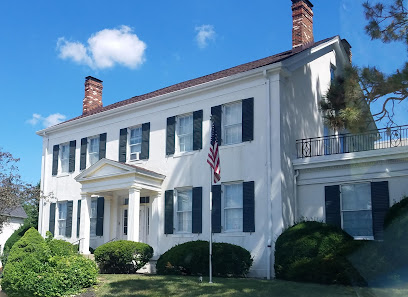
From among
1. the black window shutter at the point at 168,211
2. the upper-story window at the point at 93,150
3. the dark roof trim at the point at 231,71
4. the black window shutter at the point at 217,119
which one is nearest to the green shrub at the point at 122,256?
the black window shutter at the point at 168,211

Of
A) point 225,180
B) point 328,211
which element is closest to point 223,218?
point 225,180

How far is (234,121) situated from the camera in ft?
57.1

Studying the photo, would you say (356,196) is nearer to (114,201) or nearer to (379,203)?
(379,203)

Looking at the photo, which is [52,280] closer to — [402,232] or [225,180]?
[225,180]

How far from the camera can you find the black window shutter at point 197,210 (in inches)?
688

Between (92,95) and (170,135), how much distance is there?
372 inches

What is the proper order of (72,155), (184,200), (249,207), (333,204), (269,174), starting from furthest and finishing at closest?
1. (72,155)
2. (184,200)
3. (249,207)
4. (269,174)
5. (333,204)

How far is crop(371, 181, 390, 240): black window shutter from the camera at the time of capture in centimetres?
1452

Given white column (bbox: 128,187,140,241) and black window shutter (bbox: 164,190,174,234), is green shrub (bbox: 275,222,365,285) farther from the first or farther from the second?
white column (bbox: 128,187,140,241)

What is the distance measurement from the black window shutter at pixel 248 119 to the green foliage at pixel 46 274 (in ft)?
21.3

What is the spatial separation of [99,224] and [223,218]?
256 inches

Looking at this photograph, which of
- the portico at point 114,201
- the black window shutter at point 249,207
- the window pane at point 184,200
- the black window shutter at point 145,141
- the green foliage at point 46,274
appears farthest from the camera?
the black window shutter at point 145,141

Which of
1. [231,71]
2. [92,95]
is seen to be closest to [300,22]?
[231,71]

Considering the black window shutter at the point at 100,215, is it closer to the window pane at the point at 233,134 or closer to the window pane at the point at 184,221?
the window pane at the point at 184,221
